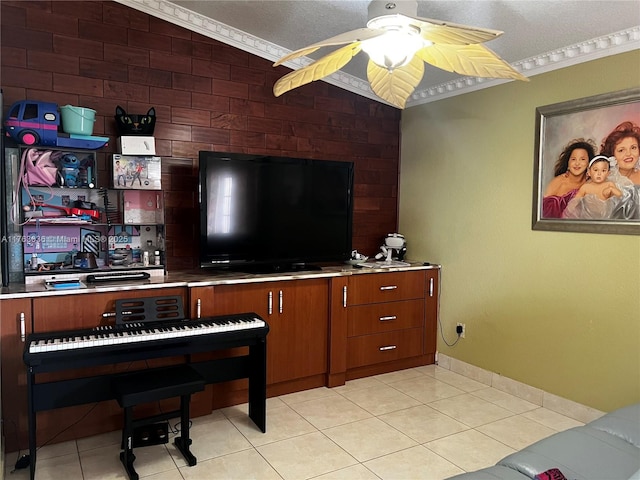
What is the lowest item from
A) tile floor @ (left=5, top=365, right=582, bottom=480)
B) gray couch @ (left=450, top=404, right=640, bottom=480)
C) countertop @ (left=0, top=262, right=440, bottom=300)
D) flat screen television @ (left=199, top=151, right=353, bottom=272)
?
tile floor @ (left=5, top=365, right=582, bottom=480)

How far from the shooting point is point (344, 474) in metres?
2.49

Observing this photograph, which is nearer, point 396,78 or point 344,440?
point 396,78

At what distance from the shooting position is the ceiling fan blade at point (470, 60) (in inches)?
76.3

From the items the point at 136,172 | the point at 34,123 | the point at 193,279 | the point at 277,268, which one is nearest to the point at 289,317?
the point at 277,268

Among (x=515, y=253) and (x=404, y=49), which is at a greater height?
(x=404, y=49)

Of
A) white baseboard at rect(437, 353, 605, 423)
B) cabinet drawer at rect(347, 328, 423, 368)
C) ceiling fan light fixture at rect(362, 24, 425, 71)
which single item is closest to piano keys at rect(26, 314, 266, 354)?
cabinet drawer at rect(347, 328, 423, 368)

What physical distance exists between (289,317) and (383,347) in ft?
3.07

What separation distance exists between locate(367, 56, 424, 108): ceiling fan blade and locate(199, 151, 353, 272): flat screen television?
133cm

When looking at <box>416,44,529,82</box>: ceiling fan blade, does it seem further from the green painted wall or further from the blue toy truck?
the blue toy truck

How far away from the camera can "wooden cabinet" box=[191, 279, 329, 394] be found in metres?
3.24

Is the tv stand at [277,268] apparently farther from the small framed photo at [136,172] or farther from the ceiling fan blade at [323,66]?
the ceiling fan blade at [323,66]

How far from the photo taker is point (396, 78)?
88.2 inches

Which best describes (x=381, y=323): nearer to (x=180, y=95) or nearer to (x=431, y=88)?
(x=431, y=88)

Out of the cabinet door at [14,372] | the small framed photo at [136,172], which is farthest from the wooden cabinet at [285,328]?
the small framed photo at [136,172]
